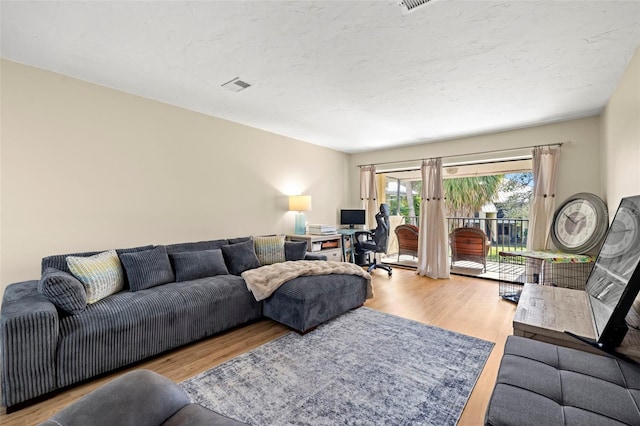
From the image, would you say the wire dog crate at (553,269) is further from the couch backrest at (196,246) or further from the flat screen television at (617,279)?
the couch backrest at (196,246)

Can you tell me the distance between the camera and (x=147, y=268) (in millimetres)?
2672

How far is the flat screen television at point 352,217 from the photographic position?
5.64 m

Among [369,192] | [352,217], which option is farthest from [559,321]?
[369,192]

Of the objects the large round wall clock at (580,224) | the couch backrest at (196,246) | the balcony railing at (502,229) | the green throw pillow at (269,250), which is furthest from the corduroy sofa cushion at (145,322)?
the balcony railing at (502,229)

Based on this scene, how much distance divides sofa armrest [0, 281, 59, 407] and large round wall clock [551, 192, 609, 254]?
5071 millimetres

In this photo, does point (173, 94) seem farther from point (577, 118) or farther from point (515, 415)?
point (577, 118)

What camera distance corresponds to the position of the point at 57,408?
1.71 meters

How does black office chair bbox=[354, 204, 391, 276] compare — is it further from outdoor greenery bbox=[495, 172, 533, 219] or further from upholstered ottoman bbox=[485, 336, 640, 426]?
outdoor greenery bbox=[495, 172, 533, 219]

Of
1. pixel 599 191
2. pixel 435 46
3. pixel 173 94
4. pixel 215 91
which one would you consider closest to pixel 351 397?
pixel 435 46

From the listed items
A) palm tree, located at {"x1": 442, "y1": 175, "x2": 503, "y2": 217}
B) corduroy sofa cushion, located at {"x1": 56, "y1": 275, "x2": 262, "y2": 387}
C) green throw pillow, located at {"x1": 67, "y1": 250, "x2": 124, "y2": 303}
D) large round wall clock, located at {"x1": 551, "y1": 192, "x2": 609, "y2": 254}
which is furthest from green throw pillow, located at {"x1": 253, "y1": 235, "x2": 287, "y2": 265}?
palm tree, located at {"x1": 442, "y1": 175, "x2": 503, "y2": 217}

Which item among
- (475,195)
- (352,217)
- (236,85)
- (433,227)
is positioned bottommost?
(433,227)

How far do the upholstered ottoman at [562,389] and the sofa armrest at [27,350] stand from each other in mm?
2414

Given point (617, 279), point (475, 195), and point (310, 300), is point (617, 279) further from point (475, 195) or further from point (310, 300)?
point (475, 195)

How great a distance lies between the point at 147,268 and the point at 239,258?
1.00 metres
